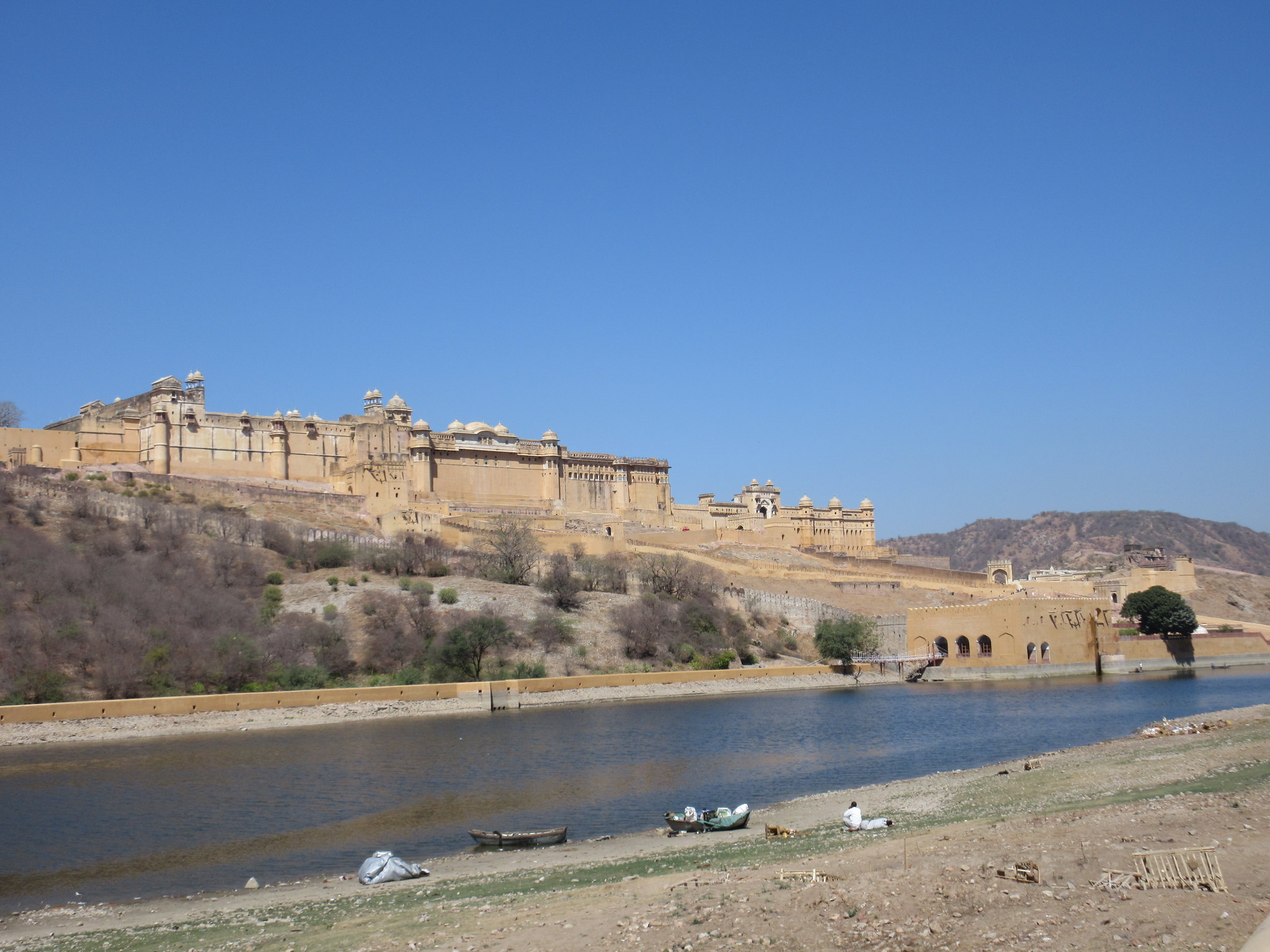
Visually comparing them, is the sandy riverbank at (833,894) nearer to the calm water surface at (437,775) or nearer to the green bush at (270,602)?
the calm water surface at (437,775)

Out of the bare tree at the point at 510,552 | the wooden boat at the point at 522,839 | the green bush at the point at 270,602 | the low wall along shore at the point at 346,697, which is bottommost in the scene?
the wooden boat at the point at 522,839

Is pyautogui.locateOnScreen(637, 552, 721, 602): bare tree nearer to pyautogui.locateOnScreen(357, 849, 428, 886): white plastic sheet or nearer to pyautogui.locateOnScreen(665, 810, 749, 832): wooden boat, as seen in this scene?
pyautogui.locateOnScreen(665, 810, 749, 832): wooden boat

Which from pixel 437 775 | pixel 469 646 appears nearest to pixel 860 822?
pixel 437 775

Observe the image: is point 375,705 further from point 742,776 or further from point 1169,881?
point 1169,881

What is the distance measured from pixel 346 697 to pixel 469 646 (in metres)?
5.72

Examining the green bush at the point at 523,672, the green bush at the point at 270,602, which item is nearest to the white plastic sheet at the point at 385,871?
the green bush at the point at 523,672

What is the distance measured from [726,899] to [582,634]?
3384 cm

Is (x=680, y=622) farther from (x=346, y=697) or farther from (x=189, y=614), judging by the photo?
(x=189, y=614)

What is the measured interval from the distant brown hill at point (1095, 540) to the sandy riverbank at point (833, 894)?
12415 cm

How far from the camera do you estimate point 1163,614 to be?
4912 cm

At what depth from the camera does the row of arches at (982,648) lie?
44.7 m

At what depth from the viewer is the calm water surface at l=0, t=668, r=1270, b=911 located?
17.1 metres

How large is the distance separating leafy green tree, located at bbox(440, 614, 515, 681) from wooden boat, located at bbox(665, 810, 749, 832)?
70.6ft

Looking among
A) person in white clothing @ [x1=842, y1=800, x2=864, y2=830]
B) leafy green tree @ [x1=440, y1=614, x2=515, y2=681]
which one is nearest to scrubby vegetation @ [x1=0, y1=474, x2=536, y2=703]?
leafy green tree @ [x1=440, y1=614, x2=515, y2=681]
